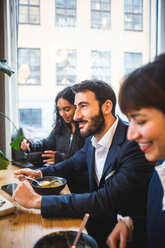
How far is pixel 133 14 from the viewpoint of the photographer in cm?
288

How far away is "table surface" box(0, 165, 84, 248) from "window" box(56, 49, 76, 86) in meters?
1.92


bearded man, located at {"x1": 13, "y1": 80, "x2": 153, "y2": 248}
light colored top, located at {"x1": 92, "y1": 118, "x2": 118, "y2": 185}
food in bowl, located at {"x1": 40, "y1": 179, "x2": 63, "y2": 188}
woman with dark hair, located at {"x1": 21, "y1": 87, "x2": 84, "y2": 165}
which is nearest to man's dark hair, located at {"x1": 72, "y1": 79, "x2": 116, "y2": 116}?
bearded man, located at {"x1": 13, "y1": 80, "x2": 153, "y2": 248}

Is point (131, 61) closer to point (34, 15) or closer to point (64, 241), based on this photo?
point (34, 15)

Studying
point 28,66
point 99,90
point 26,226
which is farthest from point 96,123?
point 28,66

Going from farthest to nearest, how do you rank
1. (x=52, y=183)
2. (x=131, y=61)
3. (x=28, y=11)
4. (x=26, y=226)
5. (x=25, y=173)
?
(x=131, y=61) < (x=28, y=11) < (x=25, y=173) < (x=52, y=183) < (x=26, y=226)

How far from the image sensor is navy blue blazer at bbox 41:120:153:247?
975 millimetres

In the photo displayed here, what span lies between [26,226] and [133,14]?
280 cm

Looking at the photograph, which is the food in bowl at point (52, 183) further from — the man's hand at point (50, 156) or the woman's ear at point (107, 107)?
the man's hand at point (50, 156)

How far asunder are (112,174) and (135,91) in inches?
26.4

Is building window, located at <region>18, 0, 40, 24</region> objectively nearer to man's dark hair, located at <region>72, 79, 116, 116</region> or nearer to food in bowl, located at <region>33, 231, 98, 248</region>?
man's dark hair, located at <region>72, 79, 116, 116</region>

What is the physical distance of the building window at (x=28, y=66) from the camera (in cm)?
267

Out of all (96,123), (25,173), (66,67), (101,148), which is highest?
(66,67)

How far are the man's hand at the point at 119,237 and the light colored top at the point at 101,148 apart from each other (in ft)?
1.71

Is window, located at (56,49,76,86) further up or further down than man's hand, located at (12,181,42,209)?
further up
